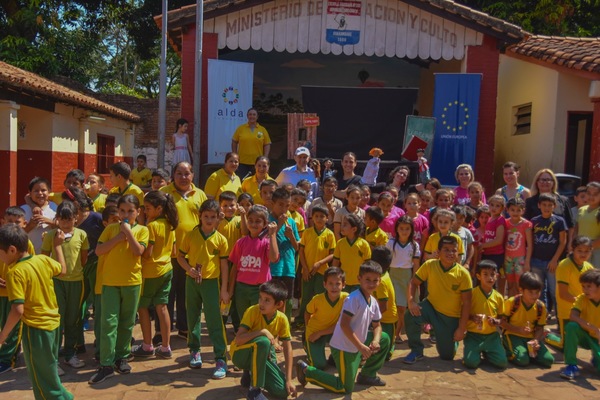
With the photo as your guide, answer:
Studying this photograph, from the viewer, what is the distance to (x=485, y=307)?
537 centimetres

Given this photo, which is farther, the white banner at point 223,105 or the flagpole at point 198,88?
the white banner at point 223,105

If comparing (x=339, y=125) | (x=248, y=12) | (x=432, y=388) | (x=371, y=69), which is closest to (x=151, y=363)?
(x=432, y=388)

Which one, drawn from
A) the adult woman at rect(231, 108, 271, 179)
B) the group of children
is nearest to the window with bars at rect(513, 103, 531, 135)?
the adult woman at rect(231, 108, 271, 179)

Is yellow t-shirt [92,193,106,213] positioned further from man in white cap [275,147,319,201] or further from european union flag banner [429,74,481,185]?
european union flag banner [429,74,481,185]

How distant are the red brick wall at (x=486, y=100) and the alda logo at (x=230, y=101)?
13.6 feet

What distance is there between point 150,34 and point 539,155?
576 inches

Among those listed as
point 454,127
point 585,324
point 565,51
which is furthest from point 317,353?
point 565,51

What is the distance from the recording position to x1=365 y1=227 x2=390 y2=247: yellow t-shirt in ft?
19.1

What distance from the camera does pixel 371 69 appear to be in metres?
16.0

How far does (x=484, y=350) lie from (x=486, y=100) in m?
6.47

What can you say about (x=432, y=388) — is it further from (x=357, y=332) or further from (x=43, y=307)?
(x=43, y=307)

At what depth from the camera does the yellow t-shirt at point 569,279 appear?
221 inches

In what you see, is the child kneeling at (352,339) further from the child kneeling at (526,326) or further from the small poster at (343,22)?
the small poster at (343,22)

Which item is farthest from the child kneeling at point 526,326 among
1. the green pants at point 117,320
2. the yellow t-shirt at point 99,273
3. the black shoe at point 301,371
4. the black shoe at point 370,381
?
the yellow t-shirt at point 99,273
